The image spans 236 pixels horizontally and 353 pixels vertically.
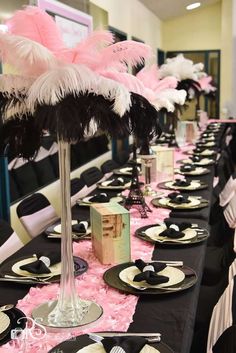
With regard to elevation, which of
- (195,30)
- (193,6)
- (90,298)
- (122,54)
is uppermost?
(193,6)

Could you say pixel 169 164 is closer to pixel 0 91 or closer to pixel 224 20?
pixel 0 91

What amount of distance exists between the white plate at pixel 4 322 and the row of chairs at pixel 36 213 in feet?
2.66

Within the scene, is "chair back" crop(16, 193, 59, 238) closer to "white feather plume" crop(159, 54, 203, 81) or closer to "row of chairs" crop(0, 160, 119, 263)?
"row of chairs" crop(0, 160, 119, 263)

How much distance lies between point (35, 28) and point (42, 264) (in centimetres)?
79

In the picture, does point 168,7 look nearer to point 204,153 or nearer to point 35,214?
point 204,153

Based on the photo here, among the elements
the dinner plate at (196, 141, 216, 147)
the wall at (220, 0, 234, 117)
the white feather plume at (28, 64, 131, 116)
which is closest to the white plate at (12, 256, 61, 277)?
the white feather plume at (28, 64, 131, 116)

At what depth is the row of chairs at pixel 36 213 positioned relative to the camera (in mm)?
2154

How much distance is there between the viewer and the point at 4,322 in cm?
123

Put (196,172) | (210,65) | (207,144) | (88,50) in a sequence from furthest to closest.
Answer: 1. (210,65)
2. (207,144)
3. (196,172)
4. (88,50)

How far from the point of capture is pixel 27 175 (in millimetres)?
4297

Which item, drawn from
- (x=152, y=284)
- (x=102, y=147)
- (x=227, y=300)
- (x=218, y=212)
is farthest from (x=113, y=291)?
(x=102, y=147)

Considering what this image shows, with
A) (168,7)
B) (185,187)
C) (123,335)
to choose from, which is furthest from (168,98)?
(168,7)

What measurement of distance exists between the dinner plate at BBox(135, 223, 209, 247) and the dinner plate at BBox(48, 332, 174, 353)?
0.76m

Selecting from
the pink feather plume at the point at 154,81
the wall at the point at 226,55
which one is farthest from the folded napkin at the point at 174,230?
the wall at the point at 226,55
